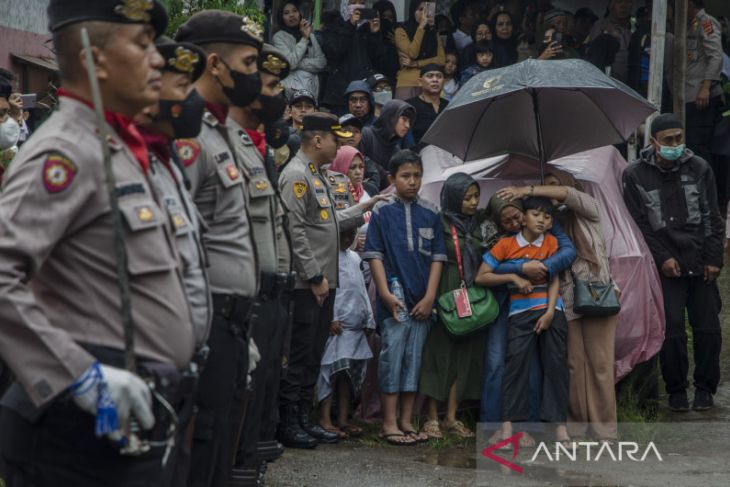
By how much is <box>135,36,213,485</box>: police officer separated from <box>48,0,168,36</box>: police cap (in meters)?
0.39

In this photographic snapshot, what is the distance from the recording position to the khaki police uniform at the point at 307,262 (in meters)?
7.35

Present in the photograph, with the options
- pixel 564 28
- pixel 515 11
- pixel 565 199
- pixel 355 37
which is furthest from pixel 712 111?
pixel 565 199

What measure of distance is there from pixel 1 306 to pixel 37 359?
0.15 metres

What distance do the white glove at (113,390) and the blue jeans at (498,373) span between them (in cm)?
527

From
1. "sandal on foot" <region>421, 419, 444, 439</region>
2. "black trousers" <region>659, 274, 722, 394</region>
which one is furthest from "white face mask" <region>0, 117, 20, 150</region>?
"black trousers" <region>659, 274, 722, 394</region>

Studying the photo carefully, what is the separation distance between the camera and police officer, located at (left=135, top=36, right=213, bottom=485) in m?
3.58

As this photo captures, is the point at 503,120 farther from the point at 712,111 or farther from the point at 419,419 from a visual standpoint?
the point at 712,111

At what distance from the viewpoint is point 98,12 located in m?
3.34

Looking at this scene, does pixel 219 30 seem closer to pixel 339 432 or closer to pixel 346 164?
pixel 339 432

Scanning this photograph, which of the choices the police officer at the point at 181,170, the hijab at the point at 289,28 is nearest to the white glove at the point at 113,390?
the police officer at the point at 181,170

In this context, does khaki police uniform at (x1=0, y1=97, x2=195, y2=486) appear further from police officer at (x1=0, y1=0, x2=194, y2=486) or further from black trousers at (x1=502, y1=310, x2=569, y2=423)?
black trousers at (x1=502, y1=310, x2=569, y2=423)

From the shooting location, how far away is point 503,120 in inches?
349

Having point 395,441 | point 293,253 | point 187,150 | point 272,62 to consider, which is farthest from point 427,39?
point 187,150

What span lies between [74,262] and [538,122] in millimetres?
5984
